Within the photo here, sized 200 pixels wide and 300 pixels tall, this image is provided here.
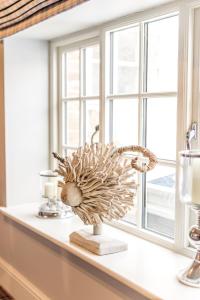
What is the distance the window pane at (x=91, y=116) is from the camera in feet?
7.98

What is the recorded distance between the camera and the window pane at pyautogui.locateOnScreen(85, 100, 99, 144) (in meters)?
2.43

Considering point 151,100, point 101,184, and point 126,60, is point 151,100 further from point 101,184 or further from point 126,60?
point 101,184

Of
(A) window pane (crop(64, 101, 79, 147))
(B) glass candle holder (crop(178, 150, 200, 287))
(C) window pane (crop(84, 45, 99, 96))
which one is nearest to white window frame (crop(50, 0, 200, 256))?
(C) window pane (crop(84, 45, 99, 96))

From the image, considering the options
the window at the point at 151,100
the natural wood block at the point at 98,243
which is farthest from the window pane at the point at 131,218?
the natural wood block at the point at 98,243

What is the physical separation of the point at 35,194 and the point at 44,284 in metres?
0.66

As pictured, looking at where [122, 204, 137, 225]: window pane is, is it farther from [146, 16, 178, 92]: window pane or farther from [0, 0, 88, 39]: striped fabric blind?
[0, 0, 88, 39]: striped fabric blind

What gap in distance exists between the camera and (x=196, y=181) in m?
1.47

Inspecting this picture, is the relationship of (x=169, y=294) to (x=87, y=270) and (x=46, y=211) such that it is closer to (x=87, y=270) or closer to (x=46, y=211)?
(x=87, y=270)

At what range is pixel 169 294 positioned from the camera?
4.75 feet

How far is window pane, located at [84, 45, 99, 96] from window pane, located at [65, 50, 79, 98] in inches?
4.0

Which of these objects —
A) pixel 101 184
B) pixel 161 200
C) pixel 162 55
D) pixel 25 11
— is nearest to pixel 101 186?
pixel 101 184

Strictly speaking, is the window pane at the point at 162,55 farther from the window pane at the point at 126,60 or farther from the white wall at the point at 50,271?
the white wall at the point at 50,271

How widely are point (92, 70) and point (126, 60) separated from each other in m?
0.34

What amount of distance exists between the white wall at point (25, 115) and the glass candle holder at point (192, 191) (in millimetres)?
1443
